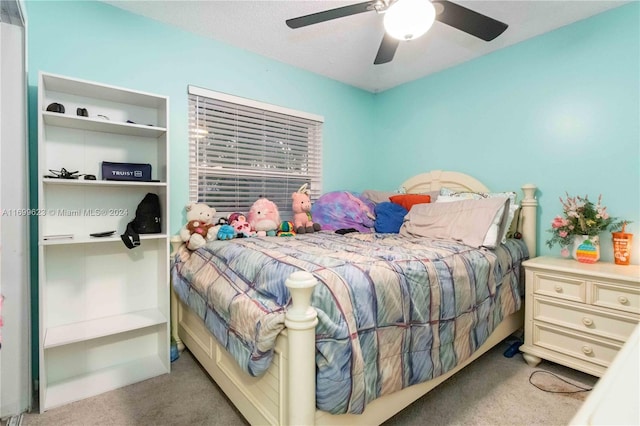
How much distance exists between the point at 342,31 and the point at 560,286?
228 cm

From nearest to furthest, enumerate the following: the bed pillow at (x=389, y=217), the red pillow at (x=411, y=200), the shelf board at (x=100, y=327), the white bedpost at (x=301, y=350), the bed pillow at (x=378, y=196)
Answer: the white bedpost at (x=301, y=350) < the shelf board at (x=100, y=327) < the bed pillow at (x=389, y=217) < the red pillow at (x=411, y=200) < the bed pillow at (x=378, y=196)

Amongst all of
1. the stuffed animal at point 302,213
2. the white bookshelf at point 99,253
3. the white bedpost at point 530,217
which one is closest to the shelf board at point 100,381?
the white bookshelf at point 99,253

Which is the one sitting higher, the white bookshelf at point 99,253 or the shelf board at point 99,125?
the shelf board at point 99,125

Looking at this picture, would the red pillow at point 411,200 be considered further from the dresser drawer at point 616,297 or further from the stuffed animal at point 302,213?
the dresser drawer at point 616,297

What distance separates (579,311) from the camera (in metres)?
1.84

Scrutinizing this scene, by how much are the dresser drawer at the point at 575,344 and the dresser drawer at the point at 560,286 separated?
0.69 ft

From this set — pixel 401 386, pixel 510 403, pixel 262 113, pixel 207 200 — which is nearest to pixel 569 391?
pixel 510 403

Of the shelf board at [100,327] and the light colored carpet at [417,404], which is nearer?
the light colored carpet at [417,404]

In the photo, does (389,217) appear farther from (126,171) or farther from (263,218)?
(126,171)

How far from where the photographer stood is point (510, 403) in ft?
5.35

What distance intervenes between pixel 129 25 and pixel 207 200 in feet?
4.23

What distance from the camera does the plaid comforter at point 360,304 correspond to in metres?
1.11

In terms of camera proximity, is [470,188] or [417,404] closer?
[417,404]

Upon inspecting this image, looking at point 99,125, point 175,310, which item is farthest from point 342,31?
point 175,310
